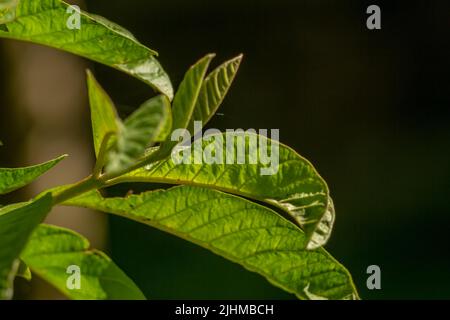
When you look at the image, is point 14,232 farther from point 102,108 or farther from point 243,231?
point 243,231

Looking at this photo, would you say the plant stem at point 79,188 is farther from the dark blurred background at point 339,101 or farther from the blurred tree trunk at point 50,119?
the dark blurred background at point 339,101

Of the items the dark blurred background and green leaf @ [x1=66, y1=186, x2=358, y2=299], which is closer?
green leaf @ [x1=66, y1=186, x2=358, y2=299]

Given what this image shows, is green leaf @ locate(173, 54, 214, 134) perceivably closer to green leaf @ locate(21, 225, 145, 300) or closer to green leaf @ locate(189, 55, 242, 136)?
green leaf @ locate(189, 55, 242, 136)

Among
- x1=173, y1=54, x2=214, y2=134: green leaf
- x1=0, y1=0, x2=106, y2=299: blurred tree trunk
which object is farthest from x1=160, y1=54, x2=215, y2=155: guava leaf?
x1=0, y1=0, x2=106, y2=299: blurred tree trunk

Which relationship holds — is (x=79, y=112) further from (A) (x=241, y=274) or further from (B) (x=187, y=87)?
(B) (x=187, y=87)

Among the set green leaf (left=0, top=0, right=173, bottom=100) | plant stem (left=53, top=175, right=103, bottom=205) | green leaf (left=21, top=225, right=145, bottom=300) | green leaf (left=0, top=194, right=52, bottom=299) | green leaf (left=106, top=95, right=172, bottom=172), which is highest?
green leaf (left=0, top=0, right=173, bottom=100)

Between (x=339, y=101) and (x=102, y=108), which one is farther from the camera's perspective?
(x=339, y=101)

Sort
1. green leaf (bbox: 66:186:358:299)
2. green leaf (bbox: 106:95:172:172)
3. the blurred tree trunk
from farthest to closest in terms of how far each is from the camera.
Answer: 1. the blurred tree trunk
2. green leaf (bbox: 66:186:358:299)
3. green leaf (bbox: 106:95:172:172)

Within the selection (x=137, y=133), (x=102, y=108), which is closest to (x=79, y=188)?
(x=102, y=108)
